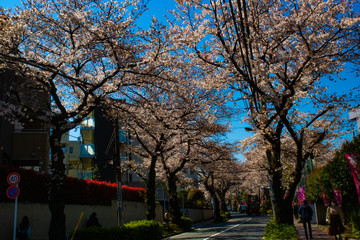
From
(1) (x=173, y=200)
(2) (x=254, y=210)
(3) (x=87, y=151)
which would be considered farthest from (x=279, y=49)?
(2) (x=254, y=210)

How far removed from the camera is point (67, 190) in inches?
578

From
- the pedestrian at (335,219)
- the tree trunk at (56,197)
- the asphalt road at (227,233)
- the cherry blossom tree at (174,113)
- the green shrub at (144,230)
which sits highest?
the cherry blossom tree at (174,113)

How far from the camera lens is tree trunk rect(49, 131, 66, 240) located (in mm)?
9344

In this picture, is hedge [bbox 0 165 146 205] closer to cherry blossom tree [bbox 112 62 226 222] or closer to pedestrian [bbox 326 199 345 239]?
cherry blossom tree [bbox 112 62 226 222]

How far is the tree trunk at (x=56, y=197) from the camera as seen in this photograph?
9344 mm

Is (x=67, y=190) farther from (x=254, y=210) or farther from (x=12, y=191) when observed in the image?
(x=254, y=210)

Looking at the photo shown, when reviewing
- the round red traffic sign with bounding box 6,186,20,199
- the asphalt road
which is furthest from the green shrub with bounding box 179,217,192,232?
the round red traffic sign with bounding box 6,186,20,199

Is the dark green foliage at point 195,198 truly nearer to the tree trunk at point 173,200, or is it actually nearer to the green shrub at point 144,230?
the tree trunk at point 173,200

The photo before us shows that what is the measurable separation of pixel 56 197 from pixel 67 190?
544 cm

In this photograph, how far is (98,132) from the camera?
130 feet

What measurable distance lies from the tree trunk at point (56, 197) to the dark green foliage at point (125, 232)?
9.12 feet

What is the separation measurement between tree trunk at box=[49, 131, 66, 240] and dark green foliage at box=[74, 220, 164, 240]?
278 centimetres

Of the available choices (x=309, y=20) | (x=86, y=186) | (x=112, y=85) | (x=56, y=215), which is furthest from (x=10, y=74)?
(x=309, y=20)

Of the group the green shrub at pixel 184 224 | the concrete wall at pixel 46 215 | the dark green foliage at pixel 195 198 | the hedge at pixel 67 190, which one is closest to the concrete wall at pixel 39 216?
the concrete wall at pixel 46 215
